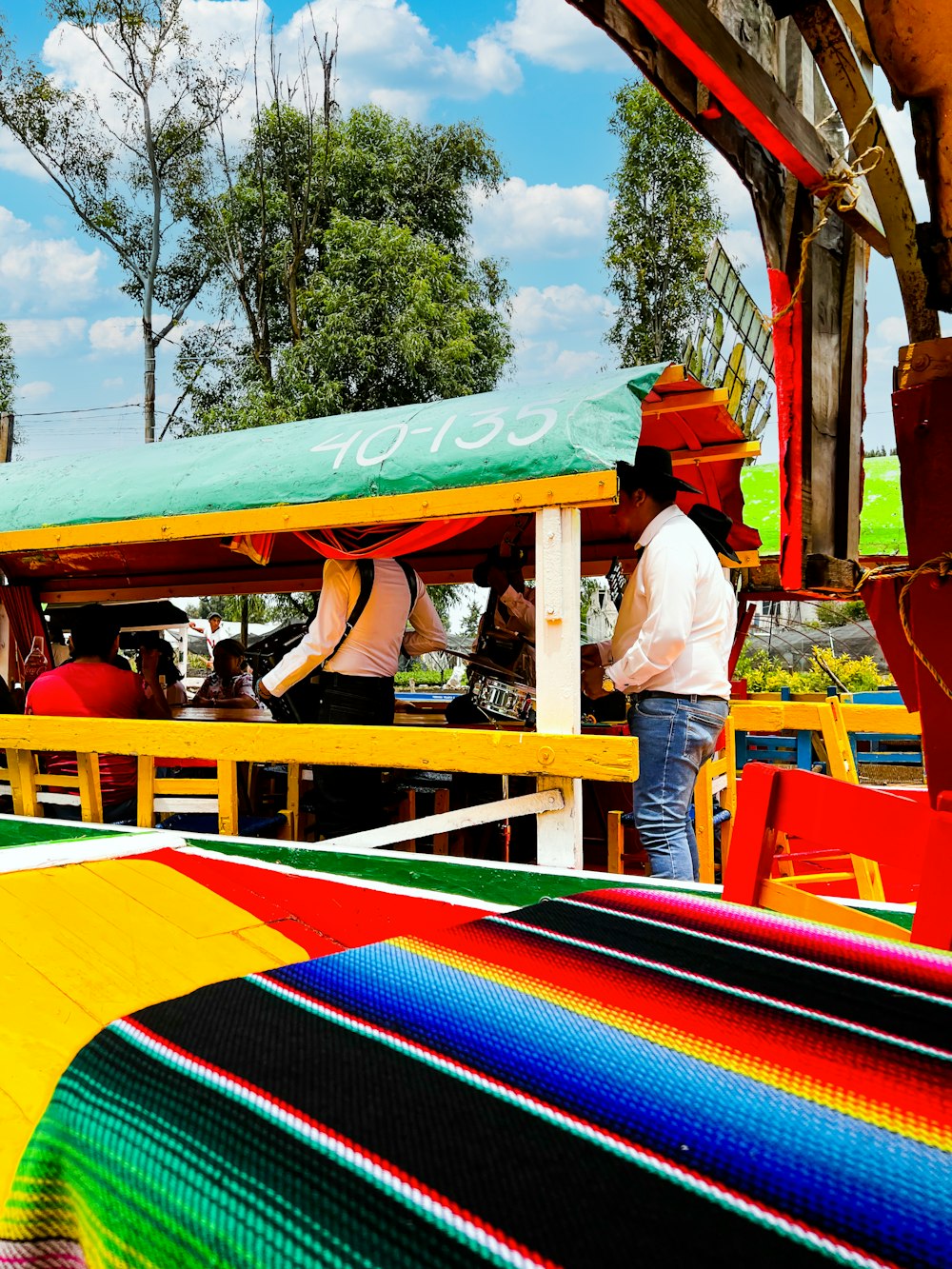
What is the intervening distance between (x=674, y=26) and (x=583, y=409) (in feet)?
5.36

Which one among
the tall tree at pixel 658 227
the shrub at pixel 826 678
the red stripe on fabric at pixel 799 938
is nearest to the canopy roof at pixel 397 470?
the red stripe on fabric at pixel 799 938

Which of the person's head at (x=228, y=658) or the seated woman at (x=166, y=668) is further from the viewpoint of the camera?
the person's head at (x=228, y=658)

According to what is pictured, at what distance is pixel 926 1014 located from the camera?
102cm

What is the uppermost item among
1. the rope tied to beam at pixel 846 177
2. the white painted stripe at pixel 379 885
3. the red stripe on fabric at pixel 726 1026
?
the rope tied to beam at pixel 846 177

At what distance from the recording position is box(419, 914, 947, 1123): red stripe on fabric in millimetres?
853

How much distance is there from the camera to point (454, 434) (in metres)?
3.79

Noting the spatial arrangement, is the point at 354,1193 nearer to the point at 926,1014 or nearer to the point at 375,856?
the point at 926,1014

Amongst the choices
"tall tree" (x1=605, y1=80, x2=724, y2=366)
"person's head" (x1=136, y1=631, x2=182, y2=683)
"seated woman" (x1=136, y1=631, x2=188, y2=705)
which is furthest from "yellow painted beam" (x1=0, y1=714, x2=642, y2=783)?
"tall tree" (x1=605, y1=80, x2=724, y2=366)

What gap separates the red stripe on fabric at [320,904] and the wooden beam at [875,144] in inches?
73.6

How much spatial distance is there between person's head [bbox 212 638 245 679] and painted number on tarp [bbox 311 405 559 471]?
4734 millimetres

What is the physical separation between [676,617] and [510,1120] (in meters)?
2.78

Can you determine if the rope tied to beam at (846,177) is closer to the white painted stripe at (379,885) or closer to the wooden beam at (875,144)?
the wooden beam at (875,144)

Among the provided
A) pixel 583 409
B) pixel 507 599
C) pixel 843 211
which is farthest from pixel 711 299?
pixel 843 211

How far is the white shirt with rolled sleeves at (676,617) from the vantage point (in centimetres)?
Result: 342
